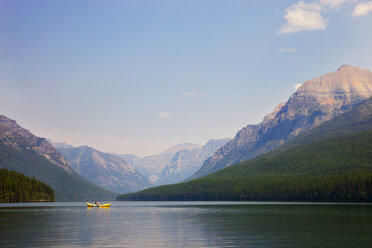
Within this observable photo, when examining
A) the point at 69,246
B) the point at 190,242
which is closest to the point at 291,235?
the point at 190,242

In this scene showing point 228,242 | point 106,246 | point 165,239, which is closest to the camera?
point 106,246

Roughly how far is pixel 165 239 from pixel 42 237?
776 inches

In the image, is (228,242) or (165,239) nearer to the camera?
(228,242)

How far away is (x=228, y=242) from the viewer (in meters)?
60.5

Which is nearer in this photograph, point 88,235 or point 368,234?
point 368,234

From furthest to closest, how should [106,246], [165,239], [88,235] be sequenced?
[88,235] → [165,239] → [106,246]

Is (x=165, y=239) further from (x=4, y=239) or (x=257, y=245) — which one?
(x=4, y=239)

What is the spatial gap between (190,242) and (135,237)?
37.7ft

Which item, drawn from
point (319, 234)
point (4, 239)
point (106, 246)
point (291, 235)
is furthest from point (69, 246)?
point (319, 234)

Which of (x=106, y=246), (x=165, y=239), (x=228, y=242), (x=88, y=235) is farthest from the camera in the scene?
(x=88, y=235)

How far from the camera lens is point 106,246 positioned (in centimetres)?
5631

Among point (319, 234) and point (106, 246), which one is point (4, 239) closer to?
point (106, 246)

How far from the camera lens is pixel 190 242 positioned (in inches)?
2411

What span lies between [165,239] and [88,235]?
47.9 ft
